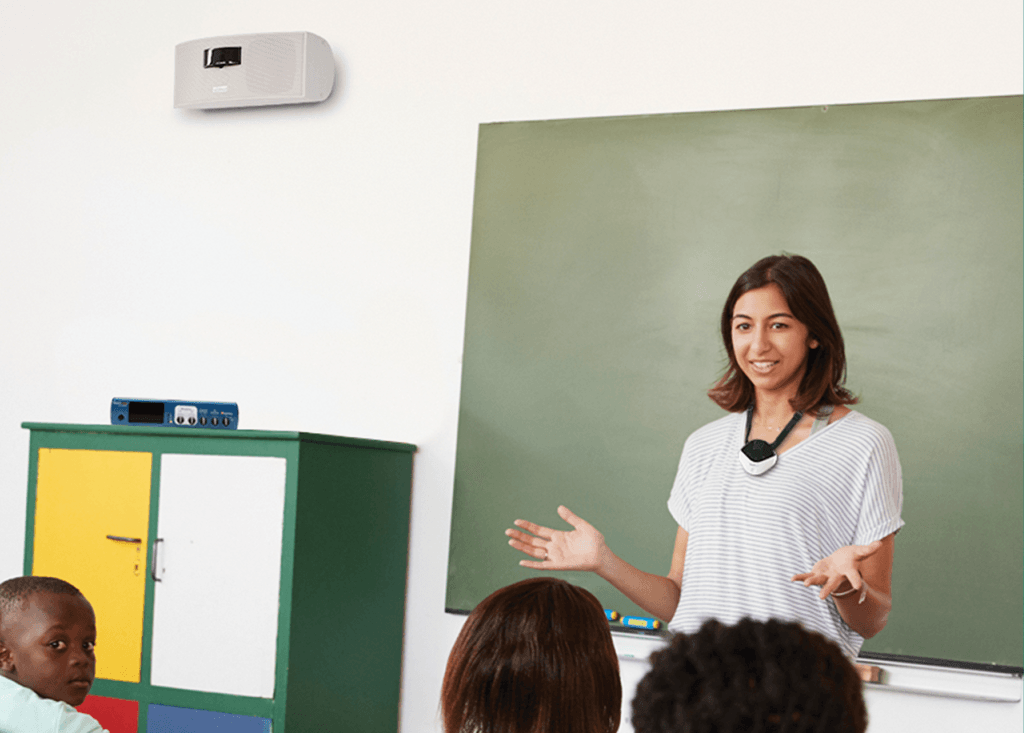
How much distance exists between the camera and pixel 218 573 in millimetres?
2758

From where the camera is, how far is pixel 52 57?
371 centimetres

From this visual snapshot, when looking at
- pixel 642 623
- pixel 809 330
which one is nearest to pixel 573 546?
pixel 809 330

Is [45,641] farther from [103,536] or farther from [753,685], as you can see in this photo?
[753,685]

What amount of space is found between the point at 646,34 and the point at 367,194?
99cm

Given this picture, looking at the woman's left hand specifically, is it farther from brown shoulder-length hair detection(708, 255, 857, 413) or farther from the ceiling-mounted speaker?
the ceiling-mounted speaker

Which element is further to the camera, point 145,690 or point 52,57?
point 52,57

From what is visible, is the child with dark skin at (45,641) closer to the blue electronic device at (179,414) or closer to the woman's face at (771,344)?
the blue electronic device at (179,414)

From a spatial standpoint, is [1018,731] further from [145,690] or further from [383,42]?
[383,42]

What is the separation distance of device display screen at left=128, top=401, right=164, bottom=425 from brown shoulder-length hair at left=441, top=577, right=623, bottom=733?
2.02 metres

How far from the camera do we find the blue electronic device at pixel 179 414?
9.39 feet

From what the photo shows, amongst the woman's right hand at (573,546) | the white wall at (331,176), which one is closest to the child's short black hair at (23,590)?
the woman's right hand at (573,546)

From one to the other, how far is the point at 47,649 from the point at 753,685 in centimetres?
Result: 158

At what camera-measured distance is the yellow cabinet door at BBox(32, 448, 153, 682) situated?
2832mm

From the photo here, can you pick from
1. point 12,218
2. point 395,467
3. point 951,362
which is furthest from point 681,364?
point 12,218
